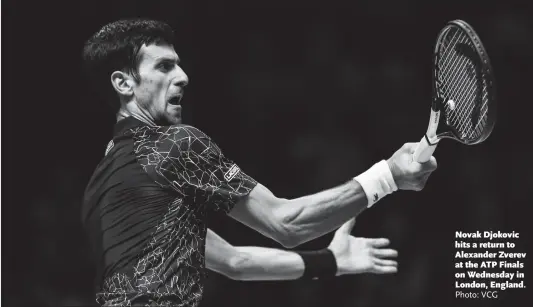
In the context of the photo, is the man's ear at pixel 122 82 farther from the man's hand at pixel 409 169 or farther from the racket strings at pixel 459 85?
the racket strings at pixel 459 85

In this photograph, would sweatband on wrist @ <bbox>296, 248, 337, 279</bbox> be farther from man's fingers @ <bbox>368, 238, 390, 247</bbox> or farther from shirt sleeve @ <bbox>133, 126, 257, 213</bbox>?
shirt sleeve @ <bbox>133, 126, 257, 213</bbox>

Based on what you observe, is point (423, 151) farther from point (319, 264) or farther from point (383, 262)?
point (319, 264)

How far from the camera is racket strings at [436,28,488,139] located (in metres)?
3.32

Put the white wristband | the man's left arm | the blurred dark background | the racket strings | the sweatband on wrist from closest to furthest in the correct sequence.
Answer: the white wristband
the racket strings
the man's left arm
the sweatband on wrist
the blurred dark background

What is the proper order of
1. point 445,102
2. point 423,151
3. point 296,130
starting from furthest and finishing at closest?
1. point 296,130
2. point 445,102
3. point 423,151

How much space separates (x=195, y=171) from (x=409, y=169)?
74 centimetres

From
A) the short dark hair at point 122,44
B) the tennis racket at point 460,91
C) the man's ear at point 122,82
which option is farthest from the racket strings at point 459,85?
the man's ear at point 122,82

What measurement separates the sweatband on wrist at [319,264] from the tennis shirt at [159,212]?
2.82ft

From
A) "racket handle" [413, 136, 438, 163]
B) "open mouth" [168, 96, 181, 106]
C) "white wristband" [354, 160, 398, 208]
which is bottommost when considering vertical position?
"white wristband" [354, 160, 398, 208]

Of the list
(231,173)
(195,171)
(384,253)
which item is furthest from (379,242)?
(195,171)

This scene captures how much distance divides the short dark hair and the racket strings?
40.6 inches

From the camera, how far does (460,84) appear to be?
3.46 m

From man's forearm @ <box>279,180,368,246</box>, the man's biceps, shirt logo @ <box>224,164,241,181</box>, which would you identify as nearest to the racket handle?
man's forearm @ <box>279,180,368,246</box>

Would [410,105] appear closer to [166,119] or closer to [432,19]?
[432,19]
